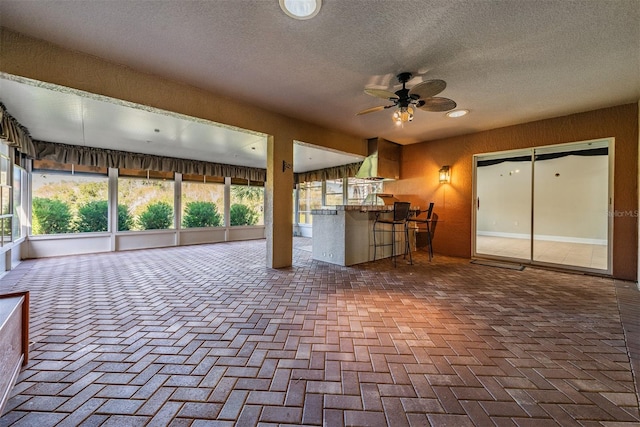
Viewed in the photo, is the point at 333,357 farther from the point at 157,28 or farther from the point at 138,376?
the point at 157,28

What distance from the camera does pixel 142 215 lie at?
21.8ft

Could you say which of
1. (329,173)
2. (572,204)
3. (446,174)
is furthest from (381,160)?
(572,204)

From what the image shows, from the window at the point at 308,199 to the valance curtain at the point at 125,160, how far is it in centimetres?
230

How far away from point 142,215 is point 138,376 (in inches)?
247

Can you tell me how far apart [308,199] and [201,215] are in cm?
368

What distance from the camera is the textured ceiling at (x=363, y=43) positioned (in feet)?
6.43

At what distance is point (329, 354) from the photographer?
180 cm

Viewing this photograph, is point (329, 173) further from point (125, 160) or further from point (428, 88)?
point (428, 88)

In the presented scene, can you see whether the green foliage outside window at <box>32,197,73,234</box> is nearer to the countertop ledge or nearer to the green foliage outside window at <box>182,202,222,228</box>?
the green foliage outside window at <box>182,202,222,228</box>

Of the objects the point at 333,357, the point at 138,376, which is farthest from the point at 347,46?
the point at 138,376

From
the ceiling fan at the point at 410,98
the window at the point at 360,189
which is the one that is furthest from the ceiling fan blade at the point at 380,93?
the window at the point at 360,189

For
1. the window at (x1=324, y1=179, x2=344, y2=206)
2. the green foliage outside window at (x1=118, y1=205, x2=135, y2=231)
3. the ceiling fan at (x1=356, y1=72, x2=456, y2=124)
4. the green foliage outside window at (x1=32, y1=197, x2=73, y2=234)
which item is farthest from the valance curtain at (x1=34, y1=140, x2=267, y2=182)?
the ceiling fan at (x1=356, y1=72, x2=456, y2=124)

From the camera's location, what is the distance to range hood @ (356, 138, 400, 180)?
5.70m

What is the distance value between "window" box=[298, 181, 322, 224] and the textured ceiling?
5.59 meters
